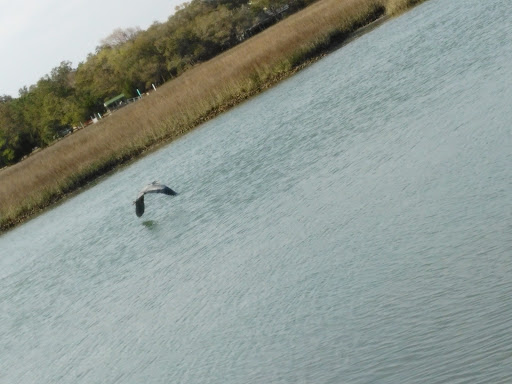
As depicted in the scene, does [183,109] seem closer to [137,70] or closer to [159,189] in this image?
[159,189]

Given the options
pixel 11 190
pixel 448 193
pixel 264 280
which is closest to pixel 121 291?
pixel 264 280

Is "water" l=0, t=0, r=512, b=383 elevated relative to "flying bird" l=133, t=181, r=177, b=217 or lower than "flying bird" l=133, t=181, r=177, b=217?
lower

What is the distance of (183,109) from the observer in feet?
81.7

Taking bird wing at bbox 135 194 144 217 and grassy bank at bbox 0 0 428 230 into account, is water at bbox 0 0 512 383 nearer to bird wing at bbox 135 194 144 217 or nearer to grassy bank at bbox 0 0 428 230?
bird wing at bbox 135 194 144 217

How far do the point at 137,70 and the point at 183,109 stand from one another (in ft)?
102

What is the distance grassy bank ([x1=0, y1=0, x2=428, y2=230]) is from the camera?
23.2 m

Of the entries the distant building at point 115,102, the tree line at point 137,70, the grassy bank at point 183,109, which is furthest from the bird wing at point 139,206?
the distant building at point 115,102

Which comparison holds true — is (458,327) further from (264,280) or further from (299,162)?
(299,162)

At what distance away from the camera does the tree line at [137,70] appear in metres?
50.1

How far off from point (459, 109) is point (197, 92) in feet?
51.3

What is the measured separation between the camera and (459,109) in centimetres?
1042

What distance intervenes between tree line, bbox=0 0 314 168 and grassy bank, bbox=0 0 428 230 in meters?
23.2

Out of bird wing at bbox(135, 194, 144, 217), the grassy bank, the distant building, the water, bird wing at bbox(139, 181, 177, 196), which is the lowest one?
the water

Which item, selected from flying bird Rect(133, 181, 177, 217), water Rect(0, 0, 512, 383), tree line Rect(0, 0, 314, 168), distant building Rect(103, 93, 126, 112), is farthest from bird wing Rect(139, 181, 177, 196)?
distant building Rect(103, 93, 126, 112)
